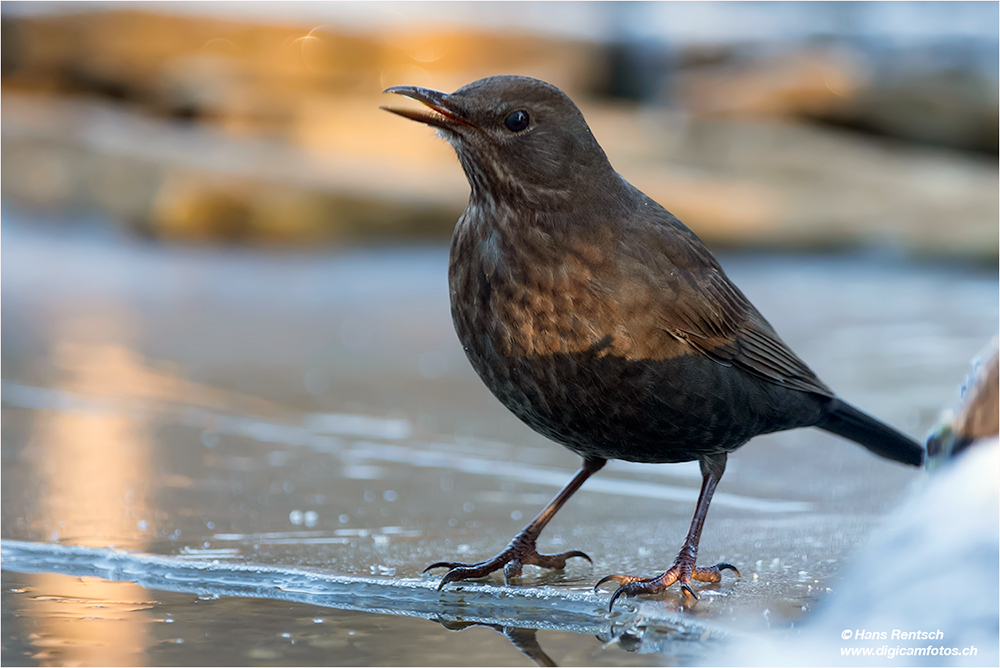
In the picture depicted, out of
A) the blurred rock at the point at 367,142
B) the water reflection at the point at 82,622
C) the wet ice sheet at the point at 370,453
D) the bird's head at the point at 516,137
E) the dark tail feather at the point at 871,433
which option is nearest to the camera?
the water reflection at the point at 82,622

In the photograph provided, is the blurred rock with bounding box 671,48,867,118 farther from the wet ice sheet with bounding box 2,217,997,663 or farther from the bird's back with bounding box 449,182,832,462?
the bird's back with bounding box 449,182,832,462

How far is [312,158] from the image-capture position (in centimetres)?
1120

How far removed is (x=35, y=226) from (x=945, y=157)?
947 centimetres

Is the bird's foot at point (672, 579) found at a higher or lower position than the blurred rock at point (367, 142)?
lower

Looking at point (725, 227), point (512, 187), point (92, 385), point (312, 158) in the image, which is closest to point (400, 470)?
point (512, 187)

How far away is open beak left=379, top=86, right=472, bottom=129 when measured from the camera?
2711 mm

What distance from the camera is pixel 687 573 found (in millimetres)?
2678

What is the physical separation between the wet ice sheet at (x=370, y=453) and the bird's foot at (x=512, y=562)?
0.11 feet

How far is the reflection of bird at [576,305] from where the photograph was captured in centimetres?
269

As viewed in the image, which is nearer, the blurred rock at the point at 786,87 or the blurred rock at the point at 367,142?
the blurred rock at the point at 367,142

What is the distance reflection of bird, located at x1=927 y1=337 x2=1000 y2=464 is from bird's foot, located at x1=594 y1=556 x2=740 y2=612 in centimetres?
61

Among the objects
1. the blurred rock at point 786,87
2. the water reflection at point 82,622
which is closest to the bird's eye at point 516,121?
the water reflection at point 82,622

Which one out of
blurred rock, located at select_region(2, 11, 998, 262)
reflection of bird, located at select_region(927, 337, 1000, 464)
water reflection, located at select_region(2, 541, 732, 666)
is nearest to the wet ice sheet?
water reflection, located at select_region(2, 541, 732, 666)

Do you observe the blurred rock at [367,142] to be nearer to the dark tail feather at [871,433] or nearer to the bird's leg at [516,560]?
the dark tail feather at [871,433]
